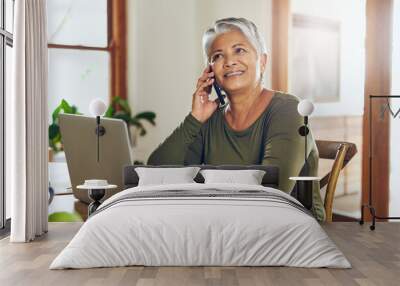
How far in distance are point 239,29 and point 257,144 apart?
1.35 m

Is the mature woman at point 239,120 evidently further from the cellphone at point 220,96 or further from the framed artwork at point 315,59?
the framed artwork at point 315,59

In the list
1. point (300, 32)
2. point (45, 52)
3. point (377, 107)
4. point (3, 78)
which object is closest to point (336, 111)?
point (377, 107)

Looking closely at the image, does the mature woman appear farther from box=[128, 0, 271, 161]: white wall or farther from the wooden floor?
the wooden floor

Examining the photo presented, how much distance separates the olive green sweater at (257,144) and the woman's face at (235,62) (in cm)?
34

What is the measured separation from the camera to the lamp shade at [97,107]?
6188 mm

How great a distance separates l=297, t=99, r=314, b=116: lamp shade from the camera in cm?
622

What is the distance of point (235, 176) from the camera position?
19.4 ft

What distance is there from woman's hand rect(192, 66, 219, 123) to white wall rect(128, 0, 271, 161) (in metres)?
0.07

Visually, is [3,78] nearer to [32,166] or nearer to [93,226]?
[32,166]

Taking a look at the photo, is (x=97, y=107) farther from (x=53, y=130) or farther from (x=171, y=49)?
(x=171, y=49)

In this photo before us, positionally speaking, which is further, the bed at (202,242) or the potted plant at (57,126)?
the potted plant at (57,126)

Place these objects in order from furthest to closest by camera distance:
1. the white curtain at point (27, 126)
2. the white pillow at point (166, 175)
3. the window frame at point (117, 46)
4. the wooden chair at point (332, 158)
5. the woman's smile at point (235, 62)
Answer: the window frame at point (117, 46) → the woman's smile at point (235, 62) → the wooden chair at point (332, 158) → the white pillow at point (166, 175) → the white curtain at point (27, 126)

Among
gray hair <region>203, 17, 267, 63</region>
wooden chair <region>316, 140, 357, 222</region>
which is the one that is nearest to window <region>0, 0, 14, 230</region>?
gray hair <region>203, 17, 267, 63</region>

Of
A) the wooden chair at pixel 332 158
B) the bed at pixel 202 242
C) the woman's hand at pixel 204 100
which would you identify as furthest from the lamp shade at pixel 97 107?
the wooden chair at pixel 332 158
